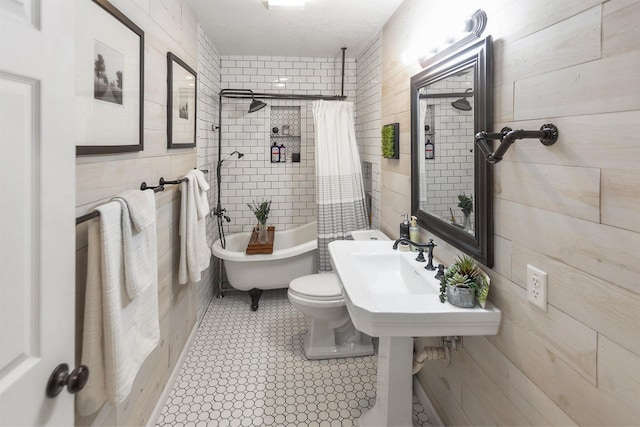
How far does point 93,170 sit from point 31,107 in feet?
2.34

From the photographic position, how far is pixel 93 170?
137cm

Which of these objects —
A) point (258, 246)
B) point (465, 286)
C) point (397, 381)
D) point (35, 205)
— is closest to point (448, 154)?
point (465, 286)

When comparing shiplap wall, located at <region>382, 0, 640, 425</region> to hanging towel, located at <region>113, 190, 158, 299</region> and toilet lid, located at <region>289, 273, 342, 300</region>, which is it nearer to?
toilet lid, located at <region>289, 273, 342, 300</region>

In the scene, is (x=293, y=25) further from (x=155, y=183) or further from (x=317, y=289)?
(x=317, y=289)

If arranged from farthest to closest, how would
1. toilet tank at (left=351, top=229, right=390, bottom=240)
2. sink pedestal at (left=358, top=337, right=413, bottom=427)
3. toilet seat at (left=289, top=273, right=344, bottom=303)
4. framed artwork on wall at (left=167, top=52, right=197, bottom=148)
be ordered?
toilet tank at (left=351, top=229, right=390, bottom=240), toilet seat at (left=289, top=273, right=344, bottom=303), framed artwork on wall at (left=167, top=52, right=197, bottom=148), sink pedestal at (left=358, top=337, right=413, bottom=427)

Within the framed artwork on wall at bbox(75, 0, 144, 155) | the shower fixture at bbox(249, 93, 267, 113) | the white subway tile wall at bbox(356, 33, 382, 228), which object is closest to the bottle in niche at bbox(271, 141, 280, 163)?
the shower fixture at bbox(249, 93, 267, 113)

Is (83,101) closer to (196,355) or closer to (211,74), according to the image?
(196,355)

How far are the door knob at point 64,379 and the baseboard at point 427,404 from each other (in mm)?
1861

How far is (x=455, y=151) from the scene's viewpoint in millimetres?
1813

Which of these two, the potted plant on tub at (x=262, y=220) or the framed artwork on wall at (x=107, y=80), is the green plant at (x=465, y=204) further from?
the potted plant on tub at (x=262, y=220)

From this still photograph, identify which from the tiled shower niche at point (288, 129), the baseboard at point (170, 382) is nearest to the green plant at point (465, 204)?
the baseboard at point (170, 382)

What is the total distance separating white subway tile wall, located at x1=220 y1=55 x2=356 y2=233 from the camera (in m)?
4.00

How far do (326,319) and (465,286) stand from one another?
1.41 meters

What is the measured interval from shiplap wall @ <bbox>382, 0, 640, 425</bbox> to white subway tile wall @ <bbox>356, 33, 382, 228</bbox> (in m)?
1.76
